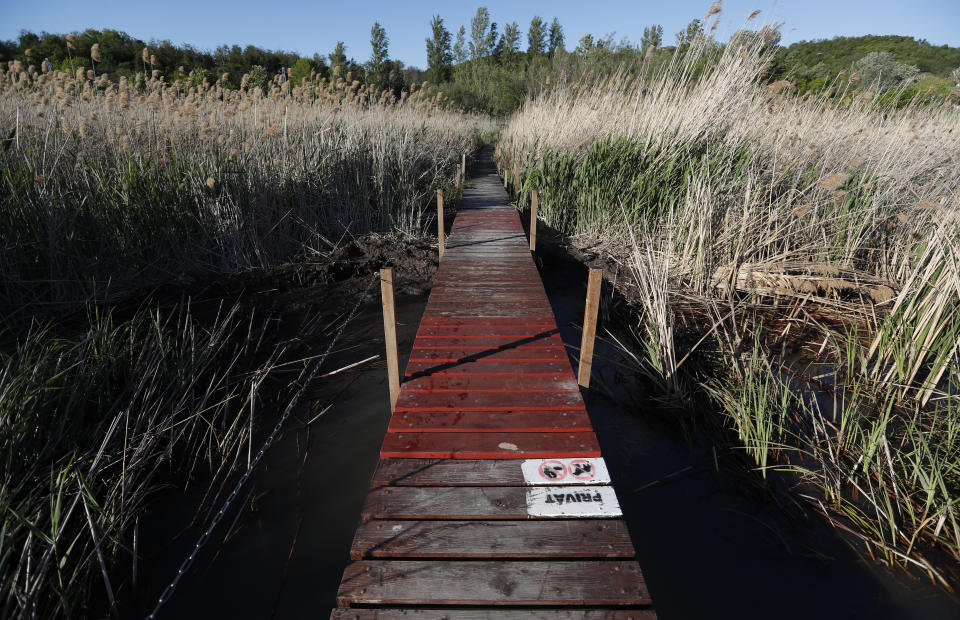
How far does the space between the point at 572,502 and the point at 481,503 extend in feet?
1.45

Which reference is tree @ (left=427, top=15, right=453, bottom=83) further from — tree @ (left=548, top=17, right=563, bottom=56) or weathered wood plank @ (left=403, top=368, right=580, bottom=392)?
weathered wood plank @ (left=403, top=368, right=580, bottom=392)

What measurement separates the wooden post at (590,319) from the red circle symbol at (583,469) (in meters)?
0.84

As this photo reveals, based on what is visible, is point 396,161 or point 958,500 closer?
point 958,500

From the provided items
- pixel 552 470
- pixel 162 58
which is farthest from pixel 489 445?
pixel 162 58

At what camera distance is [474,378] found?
319cm

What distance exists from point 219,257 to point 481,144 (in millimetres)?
18313


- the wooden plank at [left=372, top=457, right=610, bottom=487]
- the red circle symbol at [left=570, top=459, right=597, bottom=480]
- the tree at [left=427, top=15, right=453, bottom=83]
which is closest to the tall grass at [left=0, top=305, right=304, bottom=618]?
the wooden plank at [left=372, top=457, right=610, bottom=487]

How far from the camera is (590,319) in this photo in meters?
2.92

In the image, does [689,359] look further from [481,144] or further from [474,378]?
[481,144]

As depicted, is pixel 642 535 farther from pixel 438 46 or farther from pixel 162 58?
pixel 438 46

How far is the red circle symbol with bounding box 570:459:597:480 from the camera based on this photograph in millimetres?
2232

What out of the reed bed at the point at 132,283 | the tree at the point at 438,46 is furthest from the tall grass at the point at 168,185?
the tree at the point at 438,46

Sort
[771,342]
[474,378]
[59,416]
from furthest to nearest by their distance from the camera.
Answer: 1. [771,342]
2. [474,378]
3. [59,416]

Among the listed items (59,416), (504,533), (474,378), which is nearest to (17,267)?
(59,416)
